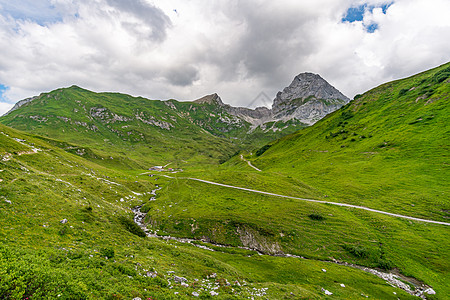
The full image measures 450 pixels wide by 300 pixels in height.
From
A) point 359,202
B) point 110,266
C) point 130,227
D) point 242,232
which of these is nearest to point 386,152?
point 359,202

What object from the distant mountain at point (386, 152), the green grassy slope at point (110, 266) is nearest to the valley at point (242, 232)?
the green grassy slope at point (110, 266)

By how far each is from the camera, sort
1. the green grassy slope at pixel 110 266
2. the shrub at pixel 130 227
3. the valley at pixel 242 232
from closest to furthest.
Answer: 1. the green grassy slope at pixel 110 266
2. the valley at pixel 242 232
3. the shrub at pixel 130 227

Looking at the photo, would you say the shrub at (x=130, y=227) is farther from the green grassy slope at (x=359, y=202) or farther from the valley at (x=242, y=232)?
the green grassy slope at (x=359, y=202)

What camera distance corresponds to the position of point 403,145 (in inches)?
3681

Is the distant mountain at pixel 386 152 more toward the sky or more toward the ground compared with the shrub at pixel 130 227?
more toward the sky

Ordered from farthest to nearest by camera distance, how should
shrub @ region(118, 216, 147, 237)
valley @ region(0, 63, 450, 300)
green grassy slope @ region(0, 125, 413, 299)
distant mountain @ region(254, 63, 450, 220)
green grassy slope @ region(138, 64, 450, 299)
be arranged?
distant mountain @ region(254, 63, 450, 220)
green grassy slope @ region(138, 64, 450, 299)
shrub @ region(118, 216, 147, 237)
valley @ region(0, 63, 450, 300)
green grassy slope @ region(0, 125, 413, 299)

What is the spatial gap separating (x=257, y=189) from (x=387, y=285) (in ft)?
145

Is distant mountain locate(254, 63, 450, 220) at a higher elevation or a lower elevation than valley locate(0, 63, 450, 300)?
higher

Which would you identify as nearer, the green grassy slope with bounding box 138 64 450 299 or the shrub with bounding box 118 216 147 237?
the shrub with bounding box 118 216 147 237

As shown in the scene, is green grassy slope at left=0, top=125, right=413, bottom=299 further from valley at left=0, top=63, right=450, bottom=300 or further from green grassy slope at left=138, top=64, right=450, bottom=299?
green grassy slope at left=138, top=64, right=450, bottom=299

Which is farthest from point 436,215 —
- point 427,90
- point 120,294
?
point 427,90

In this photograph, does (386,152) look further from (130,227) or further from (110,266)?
(110,266)

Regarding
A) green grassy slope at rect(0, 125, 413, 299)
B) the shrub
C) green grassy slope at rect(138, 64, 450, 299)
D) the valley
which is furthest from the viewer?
green grassy slope at rect(138, 64, 450, 299)

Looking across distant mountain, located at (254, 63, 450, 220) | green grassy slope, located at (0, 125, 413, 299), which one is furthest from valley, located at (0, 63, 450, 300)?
distant mountain, located at (254, 63, 450, 220)
